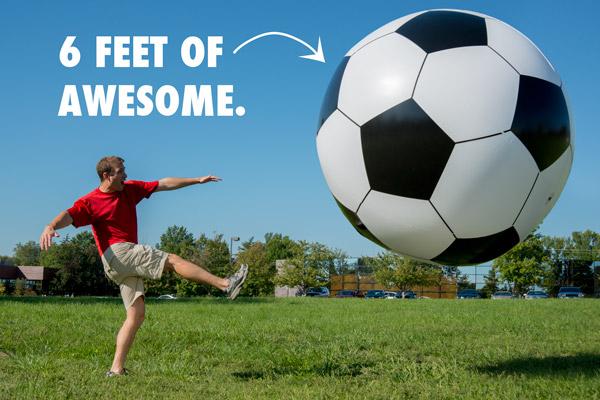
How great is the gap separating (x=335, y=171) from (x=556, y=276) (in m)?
56.8

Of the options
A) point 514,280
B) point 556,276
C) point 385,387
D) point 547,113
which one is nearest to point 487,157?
point 547,113

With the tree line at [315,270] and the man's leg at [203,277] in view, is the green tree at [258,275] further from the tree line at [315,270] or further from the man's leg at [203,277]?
the man's leg at [203,277]

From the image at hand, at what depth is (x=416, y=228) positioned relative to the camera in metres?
3.89

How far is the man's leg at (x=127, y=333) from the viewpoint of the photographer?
4.77m

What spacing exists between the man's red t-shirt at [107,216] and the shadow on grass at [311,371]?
5.75 ft

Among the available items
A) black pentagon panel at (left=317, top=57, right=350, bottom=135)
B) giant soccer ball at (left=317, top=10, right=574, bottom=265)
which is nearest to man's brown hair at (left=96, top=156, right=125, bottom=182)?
black pentagon panel at (left=317, top=57, right=350, bottom=135)

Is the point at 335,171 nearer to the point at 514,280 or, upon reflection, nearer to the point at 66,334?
the point at 66,334

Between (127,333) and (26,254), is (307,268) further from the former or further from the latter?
(26,254)

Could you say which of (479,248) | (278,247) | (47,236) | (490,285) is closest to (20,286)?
(278,247)

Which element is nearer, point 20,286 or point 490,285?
point 490,285

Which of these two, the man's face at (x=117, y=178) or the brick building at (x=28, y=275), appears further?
the brick building at (x=28, y=275)

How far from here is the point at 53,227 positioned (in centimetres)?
445

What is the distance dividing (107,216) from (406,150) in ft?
9.89

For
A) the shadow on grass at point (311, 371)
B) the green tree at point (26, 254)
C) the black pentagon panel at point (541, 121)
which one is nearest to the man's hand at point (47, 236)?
the shadow on grass at point (311, 371)
